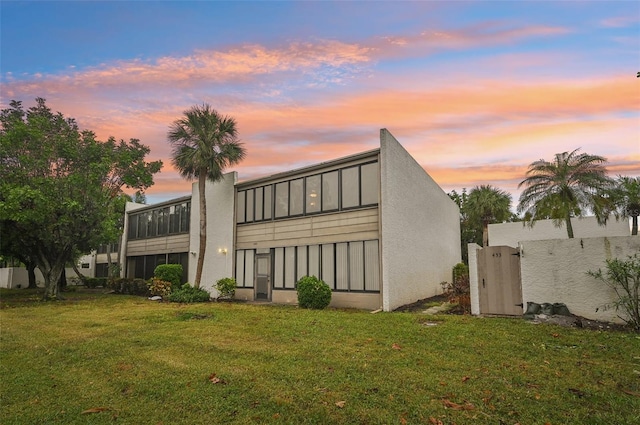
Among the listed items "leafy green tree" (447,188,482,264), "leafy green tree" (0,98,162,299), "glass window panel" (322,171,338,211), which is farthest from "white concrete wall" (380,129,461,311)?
"leafy green tree" (0,98,162,299)

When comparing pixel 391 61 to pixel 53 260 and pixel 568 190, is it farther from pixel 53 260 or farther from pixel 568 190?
pixel 53 260

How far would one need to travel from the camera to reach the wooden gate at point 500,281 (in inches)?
420

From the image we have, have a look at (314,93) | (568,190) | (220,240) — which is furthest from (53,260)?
(568,190)

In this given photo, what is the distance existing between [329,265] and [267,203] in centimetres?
517

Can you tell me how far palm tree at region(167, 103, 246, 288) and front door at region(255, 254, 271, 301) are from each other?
3476 millimetres

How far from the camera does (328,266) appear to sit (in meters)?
15.7

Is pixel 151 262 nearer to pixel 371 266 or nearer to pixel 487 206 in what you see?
pixel 371 266

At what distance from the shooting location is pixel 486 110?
1400 cm

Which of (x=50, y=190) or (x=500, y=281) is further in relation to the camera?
(x=50, y=190)

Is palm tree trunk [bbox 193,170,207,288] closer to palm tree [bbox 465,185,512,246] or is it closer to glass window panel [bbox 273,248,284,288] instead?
glass window panel [bbox 273,248,284,288]

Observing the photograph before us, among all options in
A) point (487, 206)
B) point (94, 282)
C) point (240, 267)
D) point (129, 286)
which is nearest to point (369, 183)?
point (240, 267)

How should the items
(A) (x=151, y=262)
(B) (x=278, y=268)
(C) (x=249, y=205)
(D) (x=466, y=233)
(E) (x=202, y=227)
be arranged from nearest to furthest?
(B) (x=278, y=268), (C) (x=249, y=205), (E) (x=202, y=227), (A) (x=151, y=262), (D) (x=466, y=233)

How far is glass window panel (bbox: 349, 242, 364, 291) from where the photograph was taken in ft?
48.0

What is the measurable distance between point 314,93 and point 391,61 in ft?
10.1
